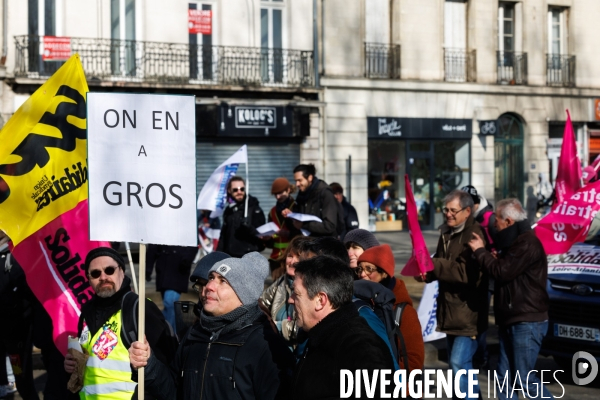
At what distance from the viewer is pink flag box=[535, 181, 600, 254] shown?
28.2 ft

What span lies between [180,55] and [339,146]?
16.7 feet

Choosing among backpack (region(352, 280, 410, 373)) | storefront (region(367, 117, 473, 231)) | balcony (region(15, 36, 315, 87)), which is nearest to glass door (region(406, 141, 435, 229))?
storefront (region(367, 117, 473, 231))

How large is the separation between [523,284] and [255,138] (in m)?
19.4

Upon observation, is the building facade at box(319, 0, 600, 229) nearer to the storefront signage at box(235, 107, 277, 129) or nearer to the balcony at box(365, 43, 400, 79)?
the balcony at box(365, 43, 400, 79)

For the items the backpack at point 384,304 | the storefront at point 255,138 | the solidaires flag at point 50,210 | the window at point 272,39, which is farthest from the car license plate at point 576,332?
the window at point 272,39

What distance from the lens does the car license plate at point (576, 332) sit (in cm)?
852

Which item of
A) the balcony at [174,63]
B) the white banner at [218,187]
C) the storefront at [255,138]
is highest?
the balcony at [174,63]

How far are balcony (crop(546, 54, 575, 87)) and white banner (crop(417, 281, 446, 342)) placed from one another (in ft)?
71.2

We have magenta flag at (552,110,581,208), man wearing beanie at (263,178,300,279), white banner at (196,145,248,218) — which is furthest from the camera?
white banner at (196,145,248,218)

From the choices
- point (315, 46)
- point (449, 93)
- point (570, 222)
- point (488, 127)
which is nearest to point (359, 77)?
point (315, 46)

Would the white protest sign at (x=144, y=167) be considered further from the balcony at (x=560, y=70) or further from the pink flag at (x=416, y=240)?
the balcony at (x=560, y=70)

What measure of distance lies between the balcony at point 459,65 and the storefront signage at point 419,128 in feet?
4.21

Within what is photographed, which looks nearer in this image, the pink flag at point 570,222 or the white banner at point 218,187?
the pink flag at point 570,222

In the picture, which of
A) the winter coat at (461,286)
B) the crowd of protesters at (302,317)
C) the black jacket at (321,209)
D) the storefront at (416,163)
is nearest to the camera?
the crowd of protesters at (302,317)
